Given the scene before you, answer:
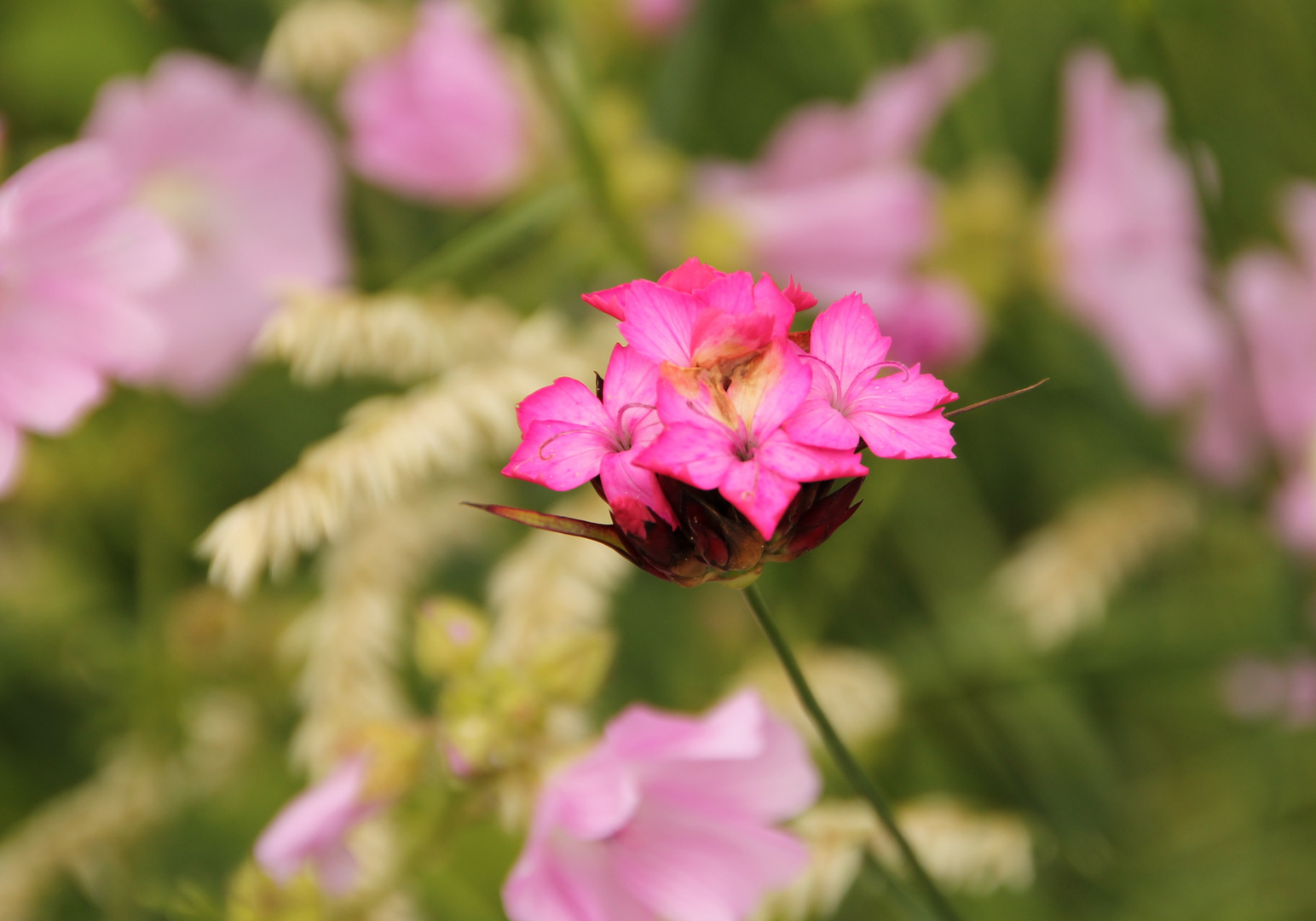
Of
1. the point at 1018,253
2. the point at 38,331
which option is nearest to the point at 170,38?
the point at 38,331

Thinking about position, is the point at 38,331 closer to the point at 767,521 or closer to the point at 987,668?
the point at 767,521

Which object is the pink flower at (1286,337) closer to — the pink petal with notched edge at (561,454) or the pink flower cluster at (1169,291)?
→ the pink flower cluster at (1169,291)

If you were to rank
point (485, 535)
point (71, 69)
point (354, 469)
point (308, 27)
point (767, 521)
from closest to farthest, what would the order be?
point (767, 521) → point (354, 469) → point (308, 27) → point (485, 535) → point (71, 69)

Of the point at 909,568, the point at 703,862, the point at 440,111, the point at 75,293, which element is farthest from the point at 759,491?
the point at 909,568

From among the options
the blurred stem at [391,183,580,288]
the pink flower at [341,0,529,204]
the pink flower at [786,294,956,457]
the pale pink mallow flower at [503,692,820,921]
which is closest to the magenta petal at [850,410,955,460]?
the pink flower at [786,294,956,457]

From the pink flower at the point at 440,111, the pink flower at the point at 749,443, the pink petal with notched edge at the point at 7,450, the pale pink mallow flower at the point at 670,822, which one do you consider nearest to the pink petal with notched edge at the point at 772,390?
the pink flower at the point at 749,443

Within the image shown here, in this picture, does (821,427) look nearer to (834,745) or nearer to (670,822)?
(834,745)

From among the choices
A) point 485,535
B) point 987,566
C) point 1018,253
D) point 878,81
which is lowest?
point 987,566
